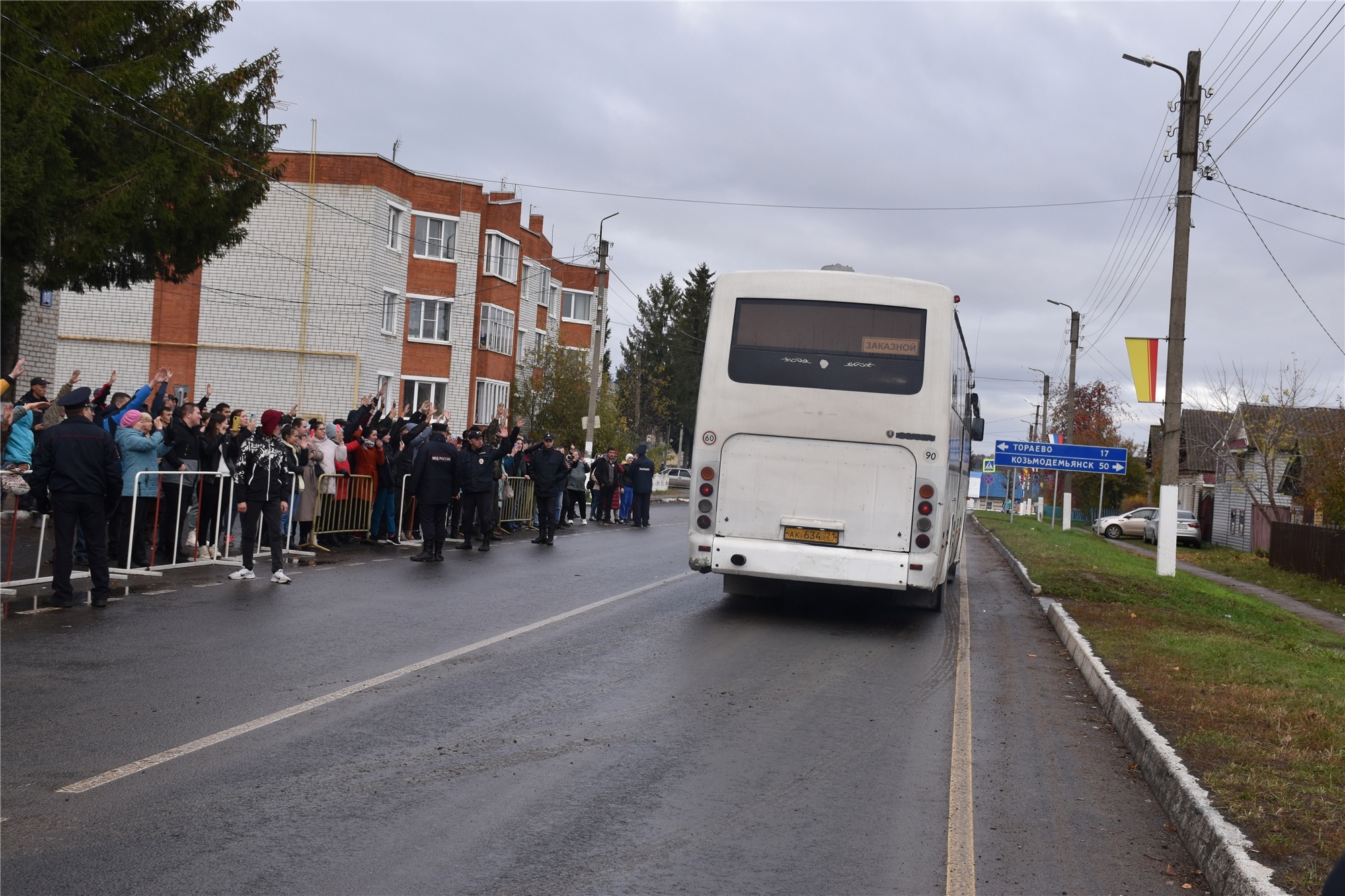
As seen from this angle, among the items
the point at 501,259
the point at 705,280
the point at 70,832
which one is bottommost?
the point at 70,832

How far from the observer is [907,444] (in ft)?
42.9

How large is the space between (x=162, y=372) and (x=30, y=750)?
1038 cm

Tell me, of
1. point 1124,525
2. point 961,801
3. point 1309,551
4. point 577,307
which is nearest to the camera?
point 961,801

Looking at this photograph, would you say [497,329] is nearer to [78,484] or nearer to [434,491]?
[434,491]

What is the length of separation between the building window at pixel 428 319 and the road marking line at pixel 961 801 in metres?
37.5

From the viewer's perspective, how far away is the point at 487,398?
50.9 metres

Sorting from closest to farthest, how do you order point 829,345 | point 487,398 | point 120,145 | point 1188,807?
point 1188,807 → point 829,345 → point 120,145 → point 487,398

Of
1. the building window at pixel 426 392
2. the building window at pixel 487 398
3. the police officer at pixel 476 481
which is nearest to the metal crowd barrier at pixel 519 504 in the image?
the police officer at pixel 476 481

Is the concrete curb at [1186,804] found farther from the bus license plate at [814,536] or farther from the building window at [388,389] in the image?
the building window at [388,389]

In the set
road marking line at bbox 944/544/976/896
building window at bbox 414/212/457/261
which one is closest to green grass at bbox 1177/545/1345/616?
road marking line at bbox 944/544/976/896

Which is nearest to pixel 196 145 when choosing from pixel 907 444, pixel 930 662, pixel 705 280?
pixel 907 444

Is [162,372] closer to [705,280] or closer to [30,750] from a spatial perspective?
[30,750]

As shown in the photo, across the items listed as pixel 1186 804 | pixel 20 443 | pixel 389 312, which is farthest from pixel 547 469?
pixel 389 312

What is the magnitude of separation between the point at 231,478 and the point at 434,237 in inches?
1254
